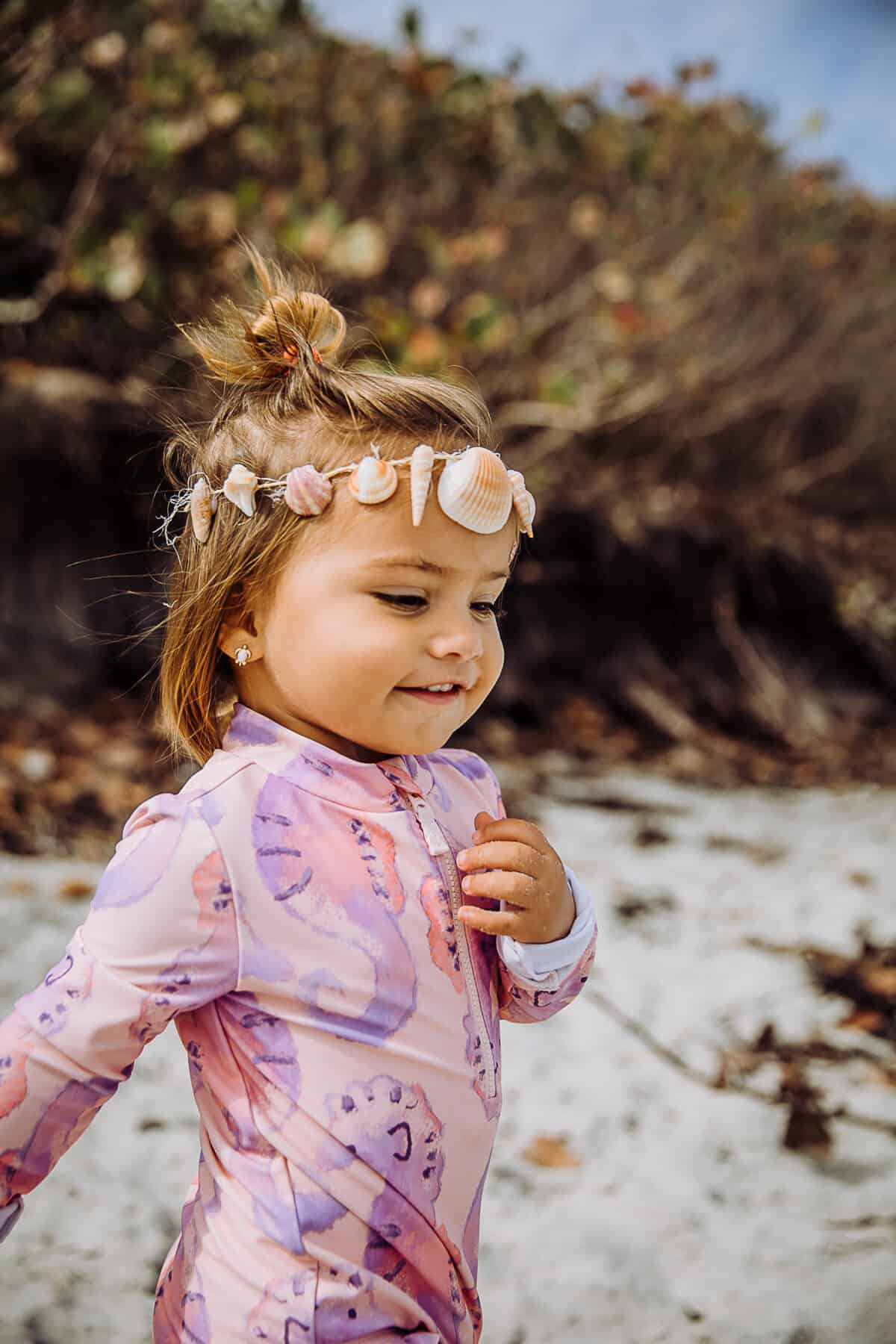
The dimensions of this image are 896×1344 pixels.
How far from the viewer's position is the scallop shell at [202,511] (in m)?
1.28

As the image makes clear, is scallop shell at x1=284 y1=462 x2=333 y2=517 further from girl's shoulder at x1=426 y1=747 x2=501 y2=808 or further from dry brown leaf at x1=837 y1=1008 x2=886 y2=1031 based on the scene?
dry brown leaf at x1=837 y1=1008 x2=886 y2=1031

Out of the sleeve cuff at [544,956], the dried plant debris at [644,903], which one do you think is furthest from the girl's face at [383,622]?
the dried plant debris at [644,903]

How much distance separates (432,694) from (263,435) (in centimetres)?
35

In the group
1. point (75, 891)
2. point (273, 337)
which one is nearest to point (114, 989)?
point (273, 337)

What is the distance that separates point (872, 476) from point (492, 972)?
6119 millimetres

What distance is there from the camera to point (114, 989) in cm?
109

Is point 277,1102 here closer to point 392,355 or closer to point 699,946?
point 699,946

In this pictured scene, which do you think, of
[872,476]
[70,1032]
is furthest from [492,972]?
[872,476]

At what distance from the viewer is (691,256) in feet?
19.3

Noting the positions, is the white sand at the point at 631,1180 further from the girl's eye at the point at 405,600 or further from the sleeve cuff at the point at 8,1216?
the girl's eye at the point at 405,600

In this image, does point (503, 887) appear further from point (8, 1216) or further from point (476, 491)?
point (8, 1216)

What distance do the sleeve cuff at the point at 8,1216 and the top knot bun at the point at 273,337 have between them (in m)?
0.90

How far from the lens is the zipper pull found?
4.11 ft

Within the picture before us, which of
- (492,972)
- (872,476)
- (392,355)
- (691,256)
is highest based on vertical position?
(691,256)
